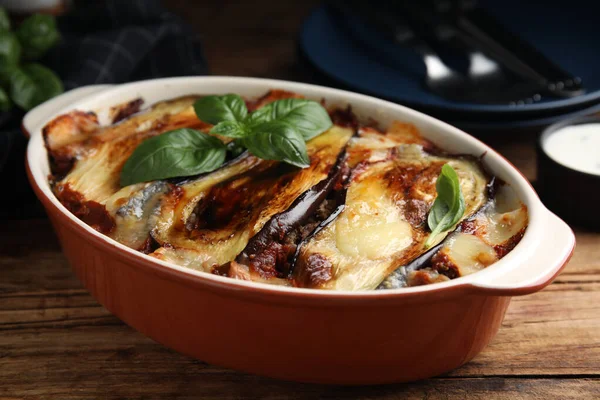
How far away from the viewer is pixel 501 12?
4.03 meters

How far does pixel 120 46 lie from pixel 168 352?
161 centimetres

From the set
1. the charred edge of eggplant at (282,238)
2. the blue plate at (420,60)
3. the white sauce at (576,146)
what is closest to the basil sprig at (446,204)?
the charred edge of eggplant at (282,238)

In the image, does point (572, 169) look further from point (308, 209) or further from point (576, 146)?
point (308, 209)

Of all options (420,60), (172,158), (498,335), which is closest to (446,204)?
(498,335)

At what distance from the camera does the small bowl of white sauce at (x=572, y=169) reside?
2545 mm

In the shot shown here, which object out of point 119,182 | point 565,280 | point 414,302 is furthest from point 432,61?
point 414,302

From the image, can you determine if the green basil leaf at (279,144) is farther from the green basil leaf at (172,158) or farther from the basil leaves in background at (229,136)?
the green basil leaf at (172,158)

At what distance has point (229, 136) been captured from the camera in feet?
7.41

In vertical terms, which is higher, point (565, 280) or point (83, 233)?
point (83, 233)

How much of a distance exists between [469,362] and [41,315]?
124 centimetres

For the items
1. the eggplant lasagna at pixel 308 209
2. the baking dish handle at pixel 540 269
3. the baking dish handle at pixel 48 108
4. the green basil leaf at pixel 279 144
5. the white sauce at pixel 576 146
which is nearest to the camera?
the baking dish handle at pixel 540 269

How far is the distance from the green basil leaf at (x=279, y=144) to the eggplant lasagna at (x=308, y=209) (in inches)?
2.4

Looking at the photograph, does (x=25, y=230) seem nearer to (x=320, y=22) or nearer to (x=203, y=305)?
(x=203, y=305)

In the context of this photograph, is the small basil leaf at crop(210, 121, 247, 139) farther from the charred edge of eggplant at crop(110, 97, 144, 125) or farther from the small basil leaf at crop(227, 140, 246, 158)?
the charred edge of eggplant at crop(110, 97, 144, 125)
